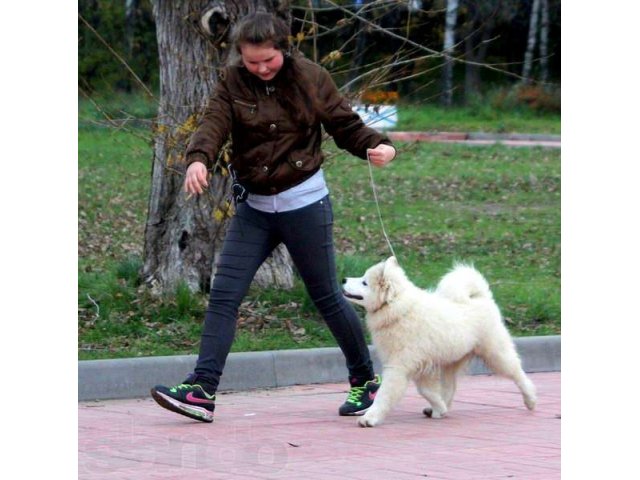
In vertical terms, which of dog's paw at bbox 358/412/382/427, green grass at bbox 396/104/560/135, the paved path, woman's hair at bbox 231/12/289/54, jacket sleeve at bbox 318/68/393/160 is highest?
green grass at bbox 396/104/560/135

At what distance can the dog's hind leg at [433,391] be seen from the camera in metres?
6.59

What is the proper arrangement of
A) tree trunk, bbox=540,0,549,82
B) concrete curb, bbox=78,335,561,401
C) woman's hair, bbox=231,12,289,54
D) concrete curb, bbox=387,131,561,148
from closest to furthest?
woman's hair, bbox=231,12,289,54 < concrete curb, bbox=78,335,561,401 < concrete curb, bbox=387,131,561,148 < tree trunk, bbox=540,0,549,82

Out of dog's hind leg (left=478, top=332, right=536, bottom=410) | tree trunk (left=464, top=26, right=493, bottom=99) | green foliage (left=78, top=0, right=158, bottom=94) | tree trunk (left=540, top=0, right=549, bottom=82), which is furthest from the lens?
tree trunk (left=540, top=0, right=549, bottom=82)

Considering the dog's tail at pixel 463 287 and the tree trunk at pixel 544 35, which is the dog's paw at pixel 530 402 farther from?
the tree trunk at pixel 544 35

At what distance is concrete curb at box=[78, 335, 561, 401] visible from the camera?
7.25 metres

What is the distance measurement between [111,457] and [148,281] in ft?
13.1

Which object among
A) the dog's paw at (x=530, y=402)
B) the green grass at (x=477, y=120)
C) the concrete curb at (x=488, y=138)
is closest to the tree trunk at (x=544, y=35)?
the green grass at (x=477, y=120)

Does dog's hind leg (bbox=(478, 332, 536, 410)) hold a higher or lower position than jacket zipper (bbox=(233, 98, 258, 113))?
lower

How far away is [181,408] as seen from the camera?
6.26 meters

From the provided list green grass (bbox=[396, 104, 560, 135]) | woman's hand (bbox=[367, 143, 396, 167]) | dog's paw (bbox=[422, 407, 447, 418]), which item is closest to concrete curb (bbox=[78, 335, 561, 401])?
dog's paw (bbox=[422, 407, 447, 418])

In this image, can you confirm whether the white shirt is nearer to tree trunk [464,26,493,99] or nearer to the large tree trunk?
the large tree trunk

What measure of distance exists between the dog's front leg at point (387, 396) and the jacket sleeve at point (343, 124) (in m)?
1.14
